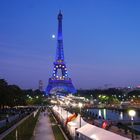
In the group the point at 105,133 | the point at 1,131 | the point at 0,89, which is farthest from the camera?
the point at 0,89

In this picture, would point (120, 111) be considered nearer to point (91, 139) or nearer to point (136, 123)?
point (136, 123)

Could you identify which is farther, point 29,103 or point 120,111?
point 29,103

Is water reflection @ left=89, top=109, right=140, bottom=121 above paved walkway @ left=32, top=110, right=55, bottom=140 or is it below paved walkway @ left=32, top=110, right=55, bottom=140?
above

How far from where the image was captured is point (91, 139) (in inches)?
664

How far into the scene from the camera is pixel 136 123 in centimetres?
6838

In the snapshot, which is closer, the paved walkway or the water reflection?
the paved walkway

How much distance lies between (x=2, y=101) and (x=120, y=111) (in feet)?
164

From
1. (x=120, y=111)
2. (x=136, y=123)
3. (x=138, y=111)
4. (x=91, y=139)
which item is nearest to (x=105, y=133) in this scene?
(x=91, y=139)

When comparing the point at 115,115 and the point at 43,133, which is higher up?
the point at 115,115

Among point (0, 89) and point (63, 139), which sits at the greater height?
point (0, 89)

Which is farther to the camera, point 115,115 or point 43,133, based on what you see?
point 115,115

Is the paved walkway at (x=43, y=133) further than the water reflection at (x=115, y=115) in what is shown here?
No

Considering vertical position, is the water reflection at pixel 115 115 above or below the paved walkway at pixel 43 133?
above

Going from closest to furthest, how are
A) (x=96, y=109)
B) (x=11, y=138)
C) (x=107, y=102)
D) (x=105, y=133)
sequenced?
(x=105, y=133)
(x=11, y=138)
(x=96, y=109)
(x=107, y=102)
